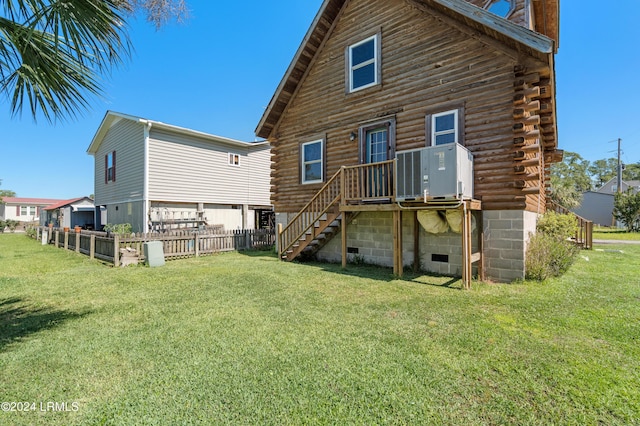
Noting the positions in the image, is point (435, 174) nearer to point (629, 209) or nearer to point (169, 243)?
point (169, 243)

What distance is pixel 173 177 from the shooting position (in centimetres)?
1617

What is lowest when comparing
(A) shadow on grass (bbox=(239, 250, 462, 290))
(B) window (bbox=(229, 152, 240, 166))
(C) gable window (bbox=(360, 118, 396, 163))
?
(A) shadow on grass (bbox=(239, 250, 462, 290))

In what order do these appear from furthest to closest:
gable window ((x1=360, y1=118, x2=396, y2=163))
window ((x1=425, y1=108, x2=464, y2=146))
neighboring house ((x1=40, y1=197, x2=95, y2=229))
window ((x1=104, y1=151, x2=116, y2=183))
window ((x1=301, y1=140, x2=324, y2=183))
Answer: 1. neighboring house ((x1=40, y1=197, x2=95, y2=229))
2. window ((x1=104, y1=151, x2=116, y2=183))
3. window ((x1=301, y1=140, x2=324, y2=183))
4. gable window ((x1=360, y1=118, x2=396, y2=163))
5. window ((x1=425, y1=108, x2=464, y2=146))

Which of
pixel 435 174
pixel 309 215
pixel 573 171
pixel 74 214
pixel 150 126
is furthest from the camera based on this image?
pixel 573 171

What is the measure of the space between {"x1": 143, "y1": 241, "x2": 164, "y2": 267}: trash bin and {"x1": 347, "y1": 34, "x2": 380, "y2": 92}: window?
8.54 metres

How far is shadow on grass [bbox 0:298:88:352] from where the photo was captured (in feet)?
13.2

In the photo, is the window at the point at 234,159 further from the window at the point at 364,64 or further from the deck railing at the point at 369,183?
the deck railing at the point at 369,183

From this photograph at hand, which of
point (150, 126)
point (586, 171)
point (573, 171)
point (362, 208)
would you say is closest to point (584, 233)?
point (362, 208)

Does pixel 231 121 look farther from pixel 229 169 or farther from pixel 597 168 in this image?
pixel 597 168

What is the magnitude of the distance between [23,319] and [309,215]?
24.5ft

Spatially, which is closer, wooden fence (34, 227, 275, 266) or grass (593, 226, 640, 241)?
wooden fence (34, 227, 275, 266)

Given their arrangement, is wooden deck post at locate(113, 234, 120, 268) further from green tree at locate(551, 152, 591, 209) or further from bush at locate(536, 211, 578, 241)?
green tree at locate(551, 152, 591, 209)

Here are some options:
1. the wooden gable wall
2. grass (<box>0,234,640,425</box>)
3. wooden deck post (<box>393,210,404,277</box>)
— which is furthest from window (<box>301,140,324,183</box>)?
grass (<box>0,234,640,425</box>)

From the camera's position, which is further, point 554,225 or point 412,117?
point 554,225
